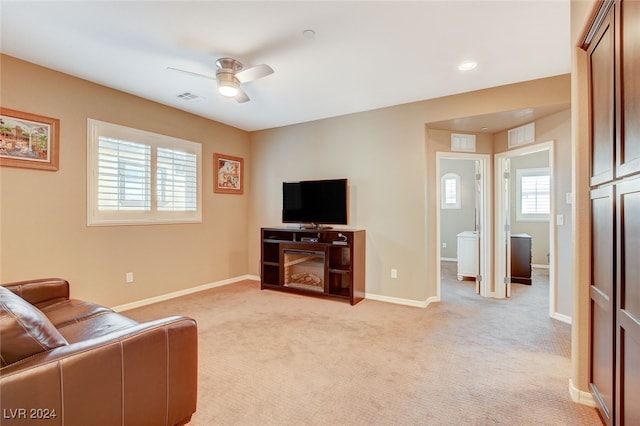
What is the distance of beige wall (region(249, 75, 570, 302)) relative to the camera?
150 inches

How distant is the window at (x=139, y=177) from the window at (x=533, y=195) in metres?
6.61

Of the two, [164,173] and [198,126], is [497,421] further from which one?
[198,126]

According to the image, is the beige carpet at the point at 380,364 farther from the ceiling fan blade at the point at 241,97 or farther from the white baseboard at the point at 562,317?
the ceiling fan blade at the point at 241,97

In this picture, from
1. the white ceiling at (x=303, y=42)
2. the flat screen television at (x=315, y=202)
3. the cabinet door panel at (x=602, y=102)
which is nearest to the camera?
the cabinet door panel at (x=602, y=102)

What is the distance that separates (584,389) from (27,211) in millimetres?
4776

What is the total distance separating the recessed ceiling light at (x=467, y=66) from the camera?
2881 millimetres

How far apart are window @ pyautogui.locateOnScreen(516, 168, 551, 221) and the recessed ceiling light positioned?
4796mm

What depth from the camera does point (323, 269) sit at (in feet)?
14.0

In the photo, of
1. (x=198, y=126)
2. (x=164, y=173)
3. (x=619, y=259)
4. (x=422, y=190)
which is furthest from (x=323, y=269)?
(x=619, y=259)

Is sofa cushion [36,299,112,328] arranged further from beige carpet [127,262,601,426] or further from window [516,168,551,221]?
window [516,168,551,221]

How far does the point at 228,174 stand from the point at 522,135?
14.1 ft

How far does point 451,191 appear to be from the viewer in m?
7.38

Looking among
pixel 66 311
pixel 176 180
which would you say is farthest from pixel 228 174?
pixel 66 311

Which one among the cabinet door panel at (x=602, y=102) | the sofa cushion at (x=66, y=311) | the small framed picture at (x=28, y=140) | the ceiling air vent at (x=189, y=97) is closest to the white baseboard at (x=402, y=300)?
the cabinet door panel at (x=602, y=102)
